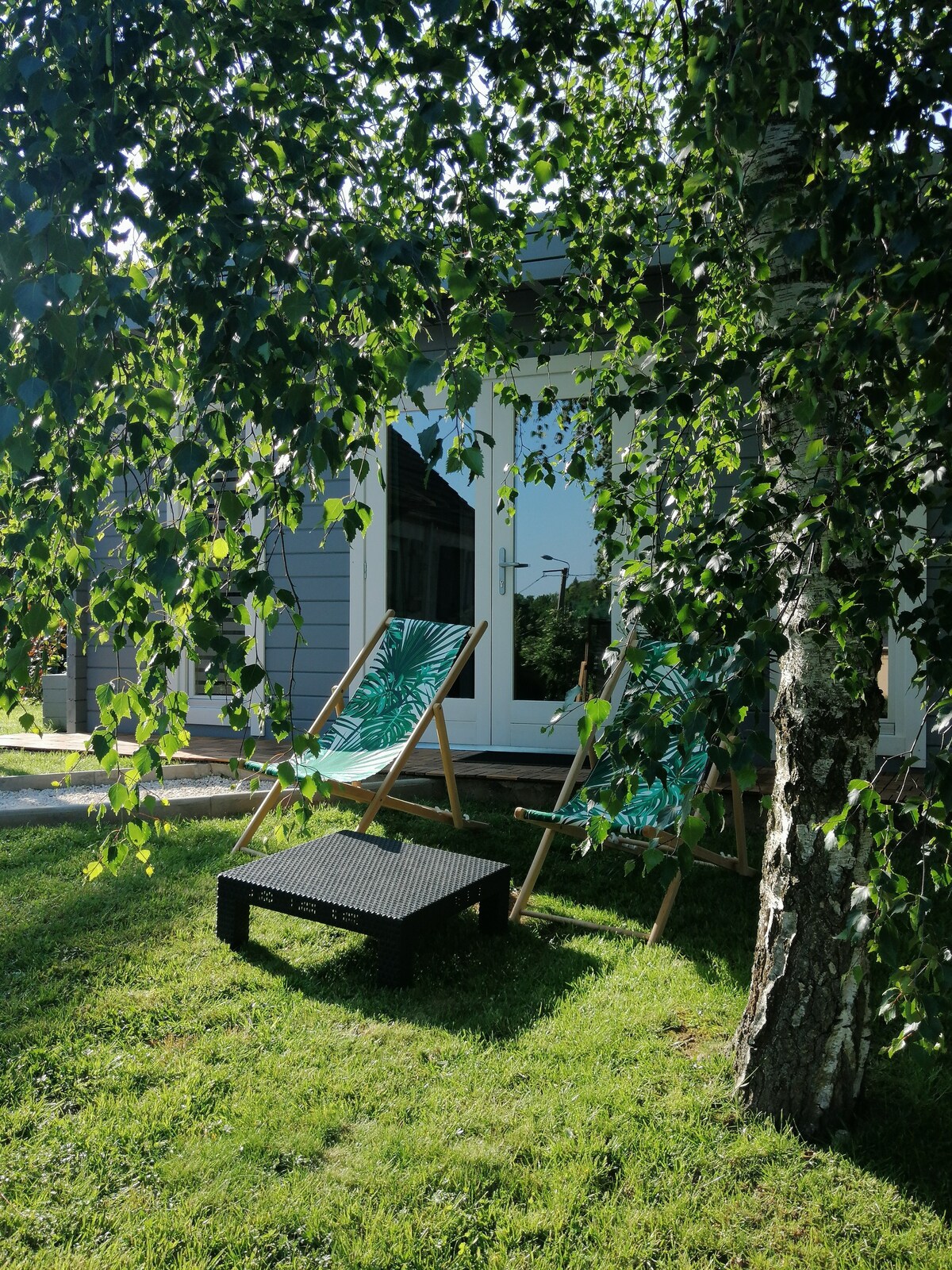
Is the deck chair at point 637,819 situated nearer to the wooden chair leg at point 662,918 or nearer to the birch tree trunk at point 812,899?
the wooden chair leg at point 662,918

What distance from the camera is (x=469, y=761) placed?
557 centimetres

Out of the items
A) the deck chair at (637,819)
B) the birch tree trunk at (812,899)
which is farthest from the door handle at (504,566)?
the birch tree trunk at (812,899)

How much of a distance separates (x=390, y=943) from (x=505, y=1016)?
0.39 m

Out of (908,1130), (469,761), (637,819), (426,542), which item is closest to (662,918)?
(637,819)

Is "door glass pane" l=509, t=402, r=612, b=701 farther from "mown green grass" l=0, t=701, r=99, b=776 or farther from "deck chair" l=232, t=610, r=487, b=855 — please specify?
"mown green grass" l=0, t=701, r=99, b=776

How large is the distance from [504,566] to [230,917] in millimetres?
3413

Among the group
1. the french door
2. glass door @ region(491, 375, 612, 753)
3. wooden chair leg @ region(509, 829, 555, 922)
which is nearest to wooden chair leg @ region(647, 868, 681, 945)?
wooden chair leg @ region(509, 829, 555, 922)

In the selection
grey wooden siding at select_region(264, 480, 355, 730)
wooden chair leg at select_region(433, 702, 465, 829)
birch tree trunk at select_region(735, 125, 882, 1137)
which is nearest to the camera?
birch tree trunk at select_region(735, 125, 882, 1137)

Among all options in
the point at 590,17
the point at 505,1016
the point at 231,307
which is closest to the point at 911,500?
the point at 231,307

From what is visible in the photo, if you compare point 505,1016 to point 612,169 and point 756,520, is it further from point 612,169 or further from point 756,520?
point 612,169

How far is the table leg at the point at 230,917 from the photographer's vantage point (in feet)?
10.2

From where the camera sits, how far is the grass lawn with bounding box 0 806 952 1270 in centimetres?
179

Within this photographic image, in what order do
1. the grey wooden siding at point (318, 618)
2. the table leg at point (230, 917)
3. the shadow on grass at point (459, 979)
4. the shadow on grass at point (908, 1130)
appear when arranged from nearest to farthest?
the shadow on grass at point (908, 1130)
the shadow on grass at point (459, 979)
the table leg at point (230, 917)
the grey wooden siding at point (318, 618)

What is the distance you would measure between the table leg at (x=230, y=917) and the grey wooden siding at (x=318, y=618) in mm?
3437
